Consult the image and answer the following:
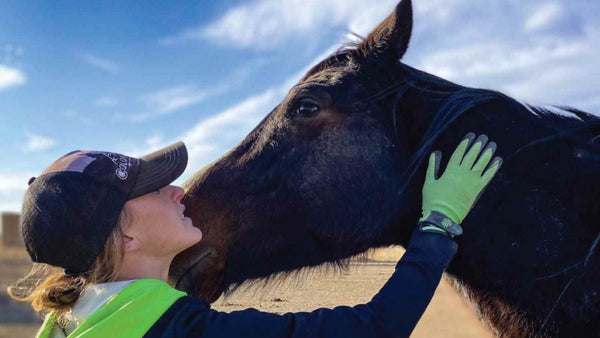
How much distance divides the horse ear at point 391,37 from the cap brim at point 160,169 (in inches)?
44.9

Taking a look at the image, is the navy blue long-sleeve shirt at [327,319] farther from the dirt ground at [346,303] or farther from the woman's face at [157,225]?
the dirt ground at [346,303]

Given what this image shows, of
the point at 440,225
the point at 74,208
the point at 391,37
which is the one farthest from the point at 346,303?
the point at 74,208

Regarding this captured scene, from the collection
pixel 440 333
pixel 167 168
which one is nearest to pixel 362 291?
pixel 440 333

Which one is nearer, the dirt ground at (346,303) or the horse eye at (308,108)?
the horse eye at (308,108)

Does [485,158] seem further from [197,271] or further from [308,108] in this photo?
[197,271]

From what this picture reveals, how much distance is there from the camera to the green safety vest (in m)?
1.63

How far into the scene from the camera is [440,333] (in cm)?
906

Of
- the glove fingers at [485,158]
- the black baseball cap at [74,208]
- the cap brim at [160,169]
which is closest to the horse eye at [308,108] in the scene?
the cap brim at [160,169]

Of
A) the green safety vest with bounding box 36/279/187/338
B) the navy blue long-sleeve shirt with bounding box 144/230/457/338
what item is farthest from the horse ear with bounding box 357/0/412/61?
the green safety vest with bounding box 36/279/187/338

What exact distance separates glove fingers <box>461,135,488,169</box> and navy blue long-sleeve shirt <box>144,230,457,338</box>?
Result: 58 centimetres

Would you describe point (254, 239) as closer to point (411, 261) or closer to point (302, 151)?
point (302, 151)

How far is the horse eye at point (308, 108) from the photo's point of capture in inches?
101

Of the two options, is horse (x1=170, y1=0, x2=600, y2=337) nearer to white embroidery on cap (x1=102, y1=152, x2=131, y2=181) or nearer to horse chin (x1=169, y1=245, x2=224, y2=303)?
horse chin (x1=169, y1=245, x2=224, y2=303)

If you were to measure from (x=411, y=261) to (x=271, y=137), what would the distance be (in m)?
1.09
